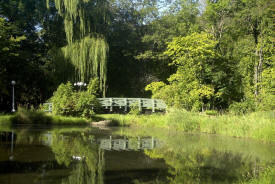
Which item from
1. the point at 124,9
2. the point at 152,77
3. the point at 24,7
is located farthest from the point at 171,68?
the point at 24,7

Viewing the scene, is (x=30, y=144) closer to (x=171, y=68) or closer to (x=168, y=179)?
(x=168, y=179)

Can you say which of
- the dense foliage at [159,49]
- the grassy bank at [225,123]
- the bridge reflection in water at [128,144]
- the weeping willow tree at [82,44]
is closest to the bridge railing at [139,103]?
the dense foliage at [159,49]

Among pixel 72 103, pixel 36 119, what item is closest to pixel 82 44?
pixel 72 103

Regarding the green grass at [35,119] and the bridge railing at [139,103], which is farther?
the bridge railing at [139,103]

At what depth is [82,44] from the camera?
2094 cm

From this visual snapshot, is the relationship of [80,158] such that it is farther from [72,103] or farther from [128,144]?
[72,103]

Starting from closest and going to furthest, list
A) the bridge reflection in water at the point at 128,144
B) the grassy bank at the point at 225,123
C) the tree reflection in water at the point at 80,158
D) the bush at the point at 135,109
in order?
1. the tree reflection in water at the point at 80,158
2. the bridge reflection in water at the point at 128,144
3. the grassy bank at the point at 225,123
4. the bush at the point at 135,109

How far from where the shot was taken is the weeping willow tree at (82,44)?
20.9m

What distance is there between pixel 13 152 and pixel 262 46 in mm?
18347

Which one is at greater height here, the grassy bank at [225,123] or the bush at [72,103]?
the bush at [72,103]

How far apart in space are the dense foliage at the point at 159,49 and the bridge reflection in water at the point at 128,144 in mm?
6958

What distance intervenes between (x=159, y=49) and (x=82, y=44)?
27.2ft

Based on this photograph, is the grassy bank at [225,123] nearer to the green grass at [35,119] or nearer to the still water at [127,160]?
the still water at [127,160]

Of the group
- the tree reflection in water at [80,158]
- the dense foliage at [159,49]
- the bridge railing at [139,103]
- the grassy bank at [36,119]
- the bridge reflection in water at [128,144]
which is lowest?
the bridge reflection in water at [128,144]
